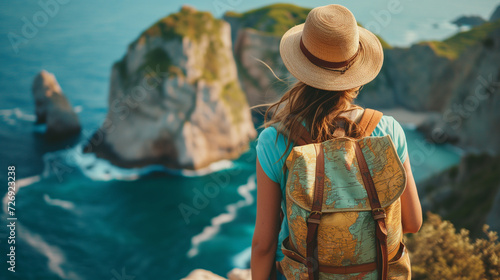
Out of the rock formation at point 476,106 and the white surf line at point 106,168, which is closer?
the rock formation at point 476,106

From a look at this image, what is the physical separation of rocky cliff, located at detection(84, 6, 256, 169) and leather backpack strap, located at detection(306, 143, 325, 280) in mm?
25404

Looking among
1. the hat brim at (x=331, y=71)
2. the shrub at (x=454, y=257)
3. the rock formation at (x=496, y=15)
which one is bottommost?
the rock formation at (x=496, y=15)

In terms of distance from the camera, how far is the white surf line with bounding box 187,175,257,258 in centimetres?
2083

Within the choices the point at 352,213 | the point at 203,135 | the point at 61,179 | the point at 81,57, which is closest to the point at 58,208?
the point at 61,179

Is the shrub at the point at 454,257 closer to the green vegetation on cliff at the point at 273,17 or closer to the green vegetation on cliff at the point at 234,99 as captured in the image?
the green vegetation on cliff at the point at 234,99

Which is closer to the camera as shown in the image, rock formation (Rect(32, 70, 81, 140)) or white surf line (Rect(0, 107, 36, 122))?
rock formation (Rect(32, 70, 81, 140))

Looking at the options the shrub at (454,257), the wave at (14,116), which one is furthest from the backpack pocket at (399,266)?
the wave at (14,116)

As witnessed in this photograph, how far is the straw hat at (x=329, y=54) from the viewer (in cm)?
223

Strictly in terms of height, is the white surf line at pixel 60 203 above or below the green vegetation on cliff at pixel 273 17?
above

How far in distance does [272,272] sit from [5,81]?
125 ft

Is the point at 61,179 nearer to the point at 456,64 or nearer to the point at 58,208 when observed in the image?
the point at 58,208

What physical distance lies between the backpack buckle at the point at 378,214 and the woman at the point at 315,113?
0.33m

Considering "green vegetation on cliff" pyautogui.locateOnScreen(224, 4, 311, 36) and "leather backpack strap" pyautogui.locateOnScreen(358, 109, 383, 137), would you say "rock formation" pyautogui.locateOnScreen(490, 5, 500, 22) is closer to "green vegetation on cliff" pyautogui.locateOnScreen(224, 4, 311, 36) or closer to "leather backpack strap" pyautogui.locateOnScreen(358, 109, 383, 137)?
"green vegetation on cliff" pyautogui.locateOnScreen(224, 4, 311, 36)

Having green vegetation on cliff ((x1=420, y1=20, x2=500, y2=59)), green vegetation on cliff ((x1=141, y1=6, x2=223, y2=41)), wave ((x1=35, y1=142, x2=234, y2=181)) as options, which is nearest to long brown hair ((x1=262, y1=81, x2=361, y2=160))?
wave ((x1=35, y1=142, x2=234, y2=181))
